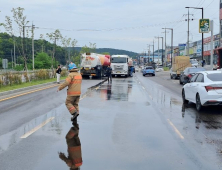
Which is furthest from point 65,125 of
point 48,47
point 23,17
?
point 48,47

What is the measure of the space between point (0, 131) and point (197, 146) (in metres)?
4.99

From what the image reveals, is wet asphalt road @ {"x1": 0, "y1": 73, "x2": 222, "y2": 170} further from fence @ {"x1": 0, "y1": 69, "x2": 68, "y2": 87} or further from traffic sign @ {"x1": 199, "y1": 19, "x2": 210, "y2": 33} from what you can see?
traffic sign @ {"x1": 199, "y1": 19, "x2": 210, "y2": 33}

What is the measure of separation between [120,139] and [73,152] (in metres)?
1.52

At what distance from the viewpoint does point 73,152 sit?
6.71m

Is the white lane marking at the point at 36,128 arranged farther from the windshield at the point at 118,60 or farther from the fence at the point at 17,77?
the windshield at the point at 118,60

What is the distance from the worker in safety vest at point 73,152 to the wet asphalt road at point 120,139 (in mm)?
103

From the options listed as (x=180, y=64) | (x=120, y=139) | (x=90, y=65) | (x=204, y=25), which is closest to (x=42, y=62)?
(x=90, y=65)

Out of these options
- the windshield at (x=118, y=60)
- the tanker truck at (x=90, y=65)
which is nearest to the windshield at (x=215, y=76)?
the tanker truck at (x=90, y=65)

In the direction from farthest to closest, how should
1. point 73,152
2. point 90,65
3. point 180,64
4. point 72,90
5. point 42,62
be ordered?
1. point 42,62
2. point 180,64
3. point 90,65
4. point 72,90
5. point 73,152

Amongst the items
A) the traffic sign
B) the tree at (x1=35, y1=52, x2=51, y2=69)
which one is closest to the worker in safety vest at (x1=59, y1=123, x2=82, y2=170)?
the traffic sign

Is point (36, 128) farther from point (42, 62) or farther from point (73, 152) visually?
point (42, 62)

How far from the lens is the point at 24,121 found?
1022 cm

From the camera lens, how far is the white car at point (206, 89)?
1196 centimetres

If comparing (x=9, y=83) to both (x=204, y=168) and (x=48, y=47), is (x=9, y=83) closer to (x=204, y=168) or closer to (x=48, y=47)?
(x=204, y=168)
